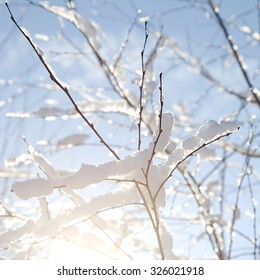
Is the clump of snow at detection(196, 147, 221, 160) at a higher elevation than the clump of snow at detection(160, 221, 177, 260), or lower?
higher

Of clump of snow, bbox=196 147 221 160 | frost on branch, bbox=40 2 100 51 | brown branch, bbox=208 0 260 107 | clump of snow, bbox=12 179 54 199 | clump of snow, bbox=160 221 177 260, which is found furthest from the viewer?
brown branch, bbox=208 0 260 107

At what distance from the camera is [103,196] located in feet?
3.14

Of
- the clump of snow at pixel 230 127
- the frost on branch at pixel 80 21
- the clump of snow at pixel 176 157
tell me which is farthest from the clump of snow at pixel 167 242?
the frost on branch at pixel 80 21

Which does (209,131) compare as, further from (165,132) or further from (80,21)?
(80,21)

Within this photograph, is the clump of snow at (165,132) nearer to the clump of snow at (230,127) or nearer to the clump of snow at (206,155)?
the clump of snow at (230,127)

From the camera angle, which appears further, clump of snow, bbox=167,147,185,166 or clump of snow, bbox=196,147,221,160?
clump of snow, bbox=196,147,221,160

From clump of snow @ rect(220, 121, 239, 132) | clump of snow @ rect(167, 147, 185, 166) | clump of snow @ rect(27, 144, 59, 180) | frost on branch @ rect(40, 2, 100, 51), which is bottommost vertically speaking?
clump of snow @ rect(167, 147, 185, 166)

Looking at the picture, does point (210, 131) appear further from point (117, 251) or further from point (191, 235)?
point (191, 235)

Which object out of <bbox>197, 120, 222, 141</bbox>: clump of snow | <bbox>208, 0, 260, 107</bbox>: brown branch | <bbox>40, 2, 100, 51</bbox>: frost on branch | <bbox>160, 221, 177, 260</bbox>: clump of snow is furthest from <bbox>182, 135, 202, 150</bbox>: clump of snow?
<bbox>208, 0, 260, 107</bbox>: brown branch

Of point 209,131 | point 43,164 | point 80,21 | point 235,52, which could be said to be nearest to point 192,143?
point 209,131

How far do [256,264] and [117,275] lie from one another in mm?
494

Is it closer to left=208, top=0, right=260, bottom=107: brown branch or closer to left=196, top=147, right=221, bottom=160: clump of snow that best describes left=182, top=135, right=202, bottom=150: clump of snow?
left=196, top=147, right=221, bottom=160: clump of snow

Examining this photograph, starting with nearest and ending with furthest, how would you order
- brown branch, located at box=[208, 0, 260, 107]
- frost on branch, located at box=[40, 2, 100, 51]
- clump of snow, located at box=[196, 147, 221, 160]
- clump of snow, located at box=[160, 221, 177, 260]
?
clump of snow, located at box=[160, 221, 177, 260], clump of snow, located at box=[196, 147, 221, 160], frost on branch, located at box=[40, 2, 100, 51], brown branch, located at box=[208, 0, 260, 107]

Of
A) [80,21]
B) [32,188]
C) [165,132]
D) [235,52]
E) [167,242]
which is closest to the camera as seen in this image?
[32,188]
